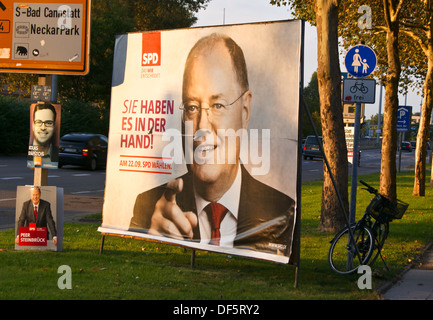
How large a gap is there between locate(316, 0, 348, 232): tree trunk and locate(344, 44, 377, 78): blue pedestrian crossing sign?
8.08 ft

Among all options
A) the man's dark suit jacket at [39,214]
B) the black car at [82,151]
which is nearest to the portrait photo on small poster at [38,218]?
the man's dark suit jacket at [39,214]

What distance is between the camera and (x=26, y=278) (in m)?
7.05

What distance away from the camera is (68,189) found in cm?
2000

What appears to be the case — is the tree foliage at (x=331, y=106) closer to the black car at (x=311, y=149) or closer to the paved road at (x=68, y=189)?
the paved road at (x=68, y=189)

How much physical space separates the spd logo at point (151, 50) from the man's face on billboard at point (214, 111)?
553mm

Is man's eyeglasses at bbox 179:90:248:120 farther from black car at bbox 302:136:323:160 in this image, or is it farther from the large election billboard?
black car at bbox 302:136:323:160

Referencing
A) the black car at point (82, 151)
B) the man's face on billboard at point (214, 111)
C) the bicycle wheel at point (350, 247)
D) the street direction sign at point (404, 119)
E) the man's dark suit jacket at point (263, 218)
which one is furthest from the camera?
the street direction sign at point (404, 119)

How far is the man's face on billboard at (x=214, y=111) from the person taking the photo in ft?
25.5

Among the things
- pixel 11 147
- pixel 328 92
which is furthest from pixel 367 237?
pixel 11 147

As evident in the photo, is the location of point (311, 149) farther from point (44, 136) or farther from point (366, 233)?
point (44, 136)

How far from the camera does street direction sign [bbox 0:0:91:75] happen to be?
28.7 feet

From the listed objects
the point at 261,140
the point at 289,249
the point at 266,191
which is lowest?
the point at 289,249
